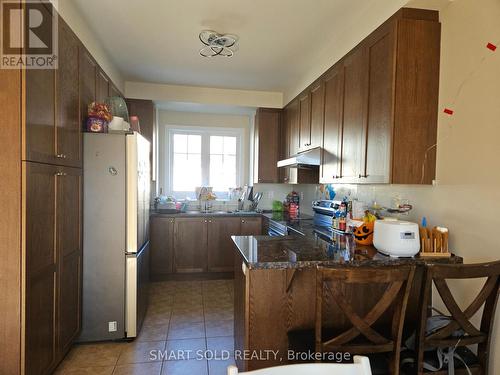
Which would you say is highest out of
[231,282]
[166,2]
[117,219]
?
[166,2]

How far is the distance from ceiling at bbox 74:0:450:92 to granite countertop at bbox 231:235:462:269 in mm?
1540

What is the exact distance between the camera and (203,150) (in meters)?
4.44

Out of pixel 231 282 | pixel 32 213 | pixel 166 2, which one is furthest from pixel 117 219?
pixel 231 282

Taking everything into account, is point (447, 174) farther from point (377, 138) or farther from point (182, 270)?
point (182, 270)

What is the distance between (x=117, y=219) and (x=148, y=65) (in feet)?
5.88

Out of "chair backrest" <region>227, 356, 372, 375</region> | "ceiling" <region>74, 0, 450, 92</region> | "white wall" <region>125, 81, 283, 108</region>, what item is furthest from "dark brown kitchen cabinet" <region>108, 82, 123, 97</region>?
"chair backrest" <region>227, 356, 372, 375</region>

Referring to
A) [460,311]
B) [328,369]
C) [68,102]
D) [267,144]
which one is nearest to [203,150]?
[267,144]

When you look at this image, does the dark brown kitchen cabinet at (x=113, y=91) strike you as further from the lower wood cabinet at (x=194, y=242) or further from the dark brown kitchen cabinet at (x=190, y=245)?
the dark brown kitchen cabinet at (x=190, y=245)

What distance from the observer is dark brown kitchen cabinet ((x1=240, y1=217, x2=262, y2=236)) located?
3.85m

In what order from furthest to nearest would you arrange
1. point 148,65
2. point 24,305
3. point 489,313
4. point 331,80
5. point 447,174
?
point 148,65, point 331,80, point 447,174, point 24,305, point 489,313

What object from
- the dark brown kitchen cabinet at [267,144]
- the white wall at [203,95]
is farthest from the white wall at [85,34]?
the dark brown kitchen cabinet at [267,144]

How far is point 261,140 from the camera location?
13.1 ft

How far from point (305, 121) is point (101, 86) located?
2103mm

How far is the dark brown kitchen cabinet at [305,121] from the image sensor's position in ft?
10.1
